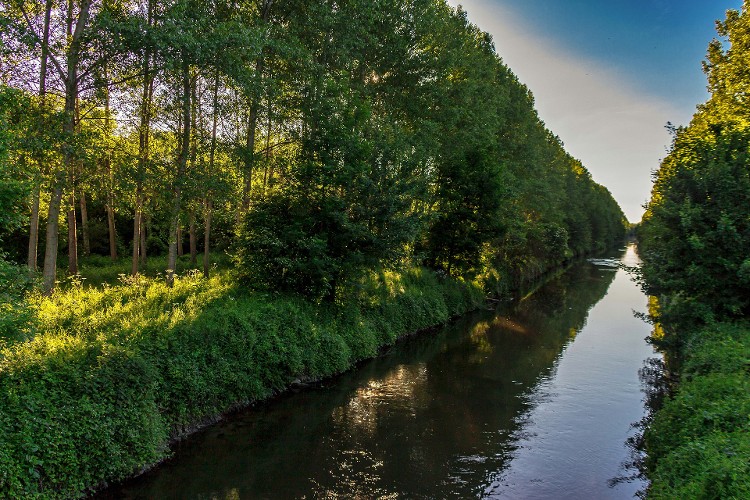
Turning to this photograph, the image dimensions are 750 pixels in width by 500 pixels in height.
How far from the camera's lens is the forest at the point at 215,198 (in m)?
8.54

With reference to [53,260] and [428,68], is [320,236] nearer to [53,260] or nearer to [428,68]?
[53,260]

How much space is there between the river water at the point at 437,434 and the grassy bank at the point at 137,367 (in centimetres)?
75

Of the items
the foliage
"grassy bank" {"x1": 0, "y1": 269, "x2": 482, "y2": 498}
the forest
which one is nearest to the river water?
"grassy bank" {"x1": 0, "y1": 269, "x2": 482, "y2": 498}

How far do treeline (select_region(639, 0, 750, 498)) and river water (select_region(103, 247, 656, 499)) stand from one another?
1835 millimetres

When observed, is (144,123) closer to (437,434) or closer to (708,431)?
(437,434)

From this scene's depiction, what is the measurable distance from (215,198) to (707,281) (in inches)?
640

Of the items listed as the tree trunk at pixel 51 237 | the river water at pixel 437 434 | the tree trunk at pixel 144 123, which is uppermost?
the tree trunk at pixel 144 123

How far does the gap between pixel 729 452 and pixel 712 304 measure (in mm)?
8997

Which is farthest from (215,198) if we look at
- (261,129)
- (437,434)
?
(437,434)

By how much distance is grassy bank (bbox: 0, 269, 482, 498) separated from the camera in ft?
24.9

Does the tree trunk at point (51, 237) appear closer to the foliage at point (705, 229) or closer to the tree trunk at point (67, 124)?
the tree trunk at point (67, 124)

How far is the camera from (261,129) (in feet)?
78.6

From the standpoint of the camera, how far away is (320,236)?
17.8 m

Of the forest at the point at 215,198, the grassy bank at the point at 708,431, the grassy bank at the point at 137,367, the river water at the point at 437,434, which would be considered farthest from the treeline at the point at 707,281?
the grassy bank at the point at 137,367
